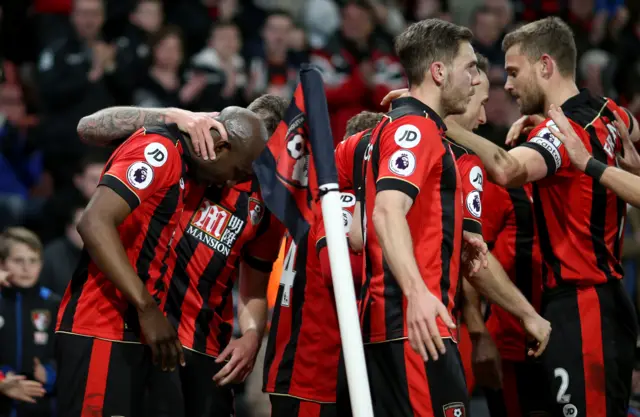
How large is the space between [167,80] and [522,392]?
6.06 m

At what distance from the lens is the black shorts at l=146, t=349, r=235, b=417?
521 cm

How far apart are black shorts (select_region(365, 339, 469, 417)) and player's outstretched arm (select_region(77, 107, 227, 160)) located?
154 cm

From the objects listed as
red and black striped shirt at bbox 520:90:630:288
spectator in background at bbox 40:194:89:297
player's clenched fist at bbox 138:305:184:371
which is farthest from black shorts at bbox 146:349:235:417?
spectator in background at bbox 40:194:89:297

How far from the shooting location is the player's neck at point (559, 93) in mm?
5797

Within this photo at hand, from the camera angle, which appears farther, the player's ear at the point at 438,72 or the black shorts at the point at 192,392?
the black shorts at the point at 192,392

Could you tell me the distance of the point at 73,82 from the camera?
1043 cm

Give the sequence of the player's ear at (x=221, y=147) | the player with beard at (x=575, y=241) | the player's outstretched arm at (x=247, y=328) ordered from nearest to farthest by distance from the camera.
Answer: the player's ear at (x=221, y=147) < the player with beard at (x=575, y=241) < the player's outstretched arm at (x=247, y=328)

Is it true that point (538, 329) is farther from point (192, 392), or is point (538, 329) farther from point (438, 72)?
point (192, 392)

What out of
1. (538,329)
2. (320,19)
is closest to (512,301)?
(538,329)

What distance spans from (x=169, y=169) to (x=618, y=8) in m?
10.5

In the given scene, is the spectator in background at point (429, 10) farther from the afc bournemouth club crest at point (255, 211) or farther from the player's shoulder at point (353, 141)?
the player's shoulder at point (353, 141)

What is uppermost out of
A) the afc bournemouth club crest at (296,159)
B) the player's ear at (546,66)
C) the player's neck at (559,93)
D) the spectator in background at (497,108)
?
the spectator in background at (497,108)

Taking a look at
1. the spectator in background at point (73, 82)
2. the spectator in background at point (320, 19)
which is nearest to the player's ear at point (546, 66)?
the spectator in background at point (73, 82)

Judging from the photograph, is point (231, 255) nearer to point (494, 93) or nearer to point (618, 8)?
point (494, 93)
